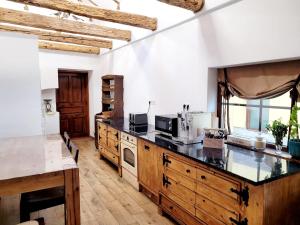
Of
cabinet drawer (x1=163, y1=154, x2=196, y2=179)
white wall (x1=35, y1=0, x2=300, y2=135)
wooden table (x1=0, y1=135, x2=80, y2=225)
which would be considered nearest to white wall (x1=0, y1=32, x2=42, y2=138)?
wooden table (x1=0, y1=135, x2=80, y2=225)

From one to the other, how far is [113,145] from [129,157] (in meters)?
Result: 0.67

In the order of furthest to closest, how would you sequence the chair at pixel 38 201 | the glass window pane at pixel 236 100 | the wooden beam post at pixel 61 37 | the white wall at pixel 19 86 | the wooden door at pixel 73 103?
the wooden door at pixel 73 103
the wooden beam post at pixel 61 37
the white wall at pixel 19 86
the glass window pane at pixel 236 100
the chair at pixel 38 201

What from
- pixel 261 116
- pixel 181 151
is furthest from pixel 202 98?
pixel 181 151

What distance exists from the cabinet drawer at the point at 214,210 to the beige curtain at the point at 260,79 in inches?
48.0

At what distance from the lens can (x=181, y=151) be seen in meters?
2.21

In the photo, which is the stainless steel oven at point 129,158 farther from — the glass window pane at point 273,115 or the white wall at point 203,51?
the glass window pane at point 273,115

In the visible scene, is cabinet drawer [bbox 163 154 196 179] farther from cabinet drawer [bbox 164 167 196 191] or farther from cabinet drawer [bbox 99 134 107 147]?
cabinet drawer [bbox 99 134 107 147]

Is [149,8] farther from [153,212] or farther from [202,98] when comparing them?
[153,212]

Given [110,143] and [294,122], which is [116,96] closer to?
[110,143]

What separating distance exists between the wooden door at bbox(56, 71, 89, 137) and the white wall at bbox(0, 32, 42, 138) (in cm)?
280

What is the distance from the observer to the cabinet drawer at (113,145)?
3.80 m

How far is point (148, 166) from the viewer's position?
9.29ft

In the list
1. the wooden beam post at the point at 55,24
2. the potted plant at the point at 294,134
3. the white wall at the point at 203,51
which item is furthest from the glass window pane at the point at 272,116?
the wooden beam post at the point at 55,24

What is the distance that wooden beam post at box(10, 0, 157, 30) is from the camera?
9.62ft
